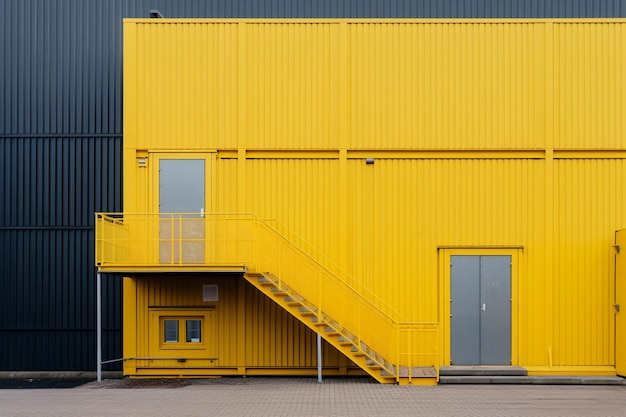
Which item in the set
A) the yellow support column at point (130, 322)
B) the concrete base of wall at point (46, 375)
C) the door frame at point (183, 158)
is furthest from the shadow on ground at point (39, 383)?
the door frame at point (183, 158)

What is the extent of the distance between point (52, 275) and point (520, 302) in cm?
1189

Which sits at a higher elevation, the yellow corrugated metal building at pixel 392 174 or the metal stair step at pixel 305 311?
the yellow corrugated metal building at pixel 392 174

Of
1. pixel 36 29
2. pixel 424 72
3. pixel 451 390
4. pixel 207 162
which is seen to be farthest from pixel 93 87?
pixel 451 390

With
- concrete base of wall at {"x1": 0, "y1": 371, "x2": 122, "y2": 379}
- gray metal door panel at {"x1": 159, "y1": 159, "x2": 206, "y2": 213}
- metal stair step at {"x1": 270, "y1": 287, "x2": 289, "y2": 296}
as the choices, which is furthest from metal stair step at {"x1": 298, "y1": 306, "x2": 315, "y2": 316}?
concrete base of wall at {"x1": 0, "y1": 371, "x2": 122, "y2": 379}

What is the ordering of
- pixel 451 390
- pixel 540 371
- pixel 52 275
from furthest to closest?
pixel 52 275 < pixel 540 371 < pixel 451 390

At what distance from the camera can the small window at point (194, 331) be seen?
18.7 meters

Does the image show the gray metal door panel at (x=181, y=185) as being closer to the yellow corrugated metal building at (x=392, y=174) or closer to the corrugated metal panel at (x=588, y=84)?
the yellow corrugated metal building at (x=392, y=174)

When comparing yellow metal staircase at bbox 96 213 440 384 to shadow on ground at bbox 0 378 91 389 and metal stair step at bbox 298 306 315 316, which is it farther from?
shadow on ground at bbox 0 378 91 389

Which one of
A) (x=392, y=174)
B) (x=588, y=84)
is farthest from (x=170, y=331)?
(x=588, y=84)

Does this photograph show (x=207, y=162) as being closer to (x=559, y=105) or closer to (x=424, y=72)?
(x=424, y=72)

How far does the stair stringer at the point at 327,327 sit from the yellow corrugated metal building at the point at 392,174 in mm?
1469

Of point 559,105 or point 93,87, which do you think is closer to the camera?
point 559,105

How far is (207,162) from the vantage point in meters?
18.8

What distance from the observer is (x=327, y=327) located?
17047 millimetres
